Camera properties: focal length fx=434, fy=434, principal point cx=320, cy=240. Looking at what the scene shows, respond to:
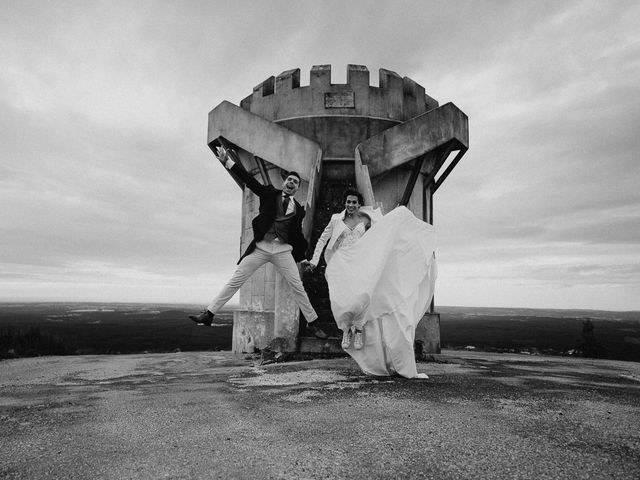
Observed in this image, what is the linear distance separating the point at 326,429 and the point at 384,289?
2477 mm

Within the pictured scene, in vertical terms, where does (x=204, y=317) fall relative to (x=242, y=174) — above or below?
below

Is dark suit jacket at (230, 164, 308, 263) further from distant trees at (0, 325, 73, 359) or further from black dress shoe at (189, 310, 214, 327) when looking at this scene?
distant trees at (0, 325, 73, 359)

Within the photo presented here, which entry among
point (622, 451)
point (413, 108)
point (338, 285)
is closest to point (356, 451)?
point (622, 451)

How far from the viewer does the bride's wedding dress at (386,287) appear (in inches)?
202

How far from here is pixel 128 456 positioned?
105 inches

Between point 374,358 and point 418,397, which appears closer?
point 418,397

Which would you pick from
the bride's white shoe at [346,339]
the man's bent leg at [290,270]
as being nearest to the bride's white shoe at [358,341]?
the bride's white shoe at [346,339]

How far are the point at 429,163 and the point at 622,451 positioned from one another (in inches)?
301

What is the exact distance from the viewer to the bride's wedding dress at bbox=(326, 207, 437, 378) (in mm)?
5121

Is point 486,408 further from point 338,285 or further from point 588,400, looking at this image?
point 338,285

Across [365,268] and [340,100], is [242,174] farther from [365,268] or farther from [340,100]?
[340,100]

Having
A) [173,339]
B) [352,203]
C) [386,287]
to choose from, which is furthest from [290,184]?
[173,339]

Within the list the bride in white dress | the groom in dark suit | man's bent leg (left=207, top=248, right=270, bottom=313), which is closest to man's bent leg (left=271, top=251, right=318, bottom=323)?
the groom in dark suit

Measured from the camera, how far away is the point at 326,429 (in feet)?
10.2
